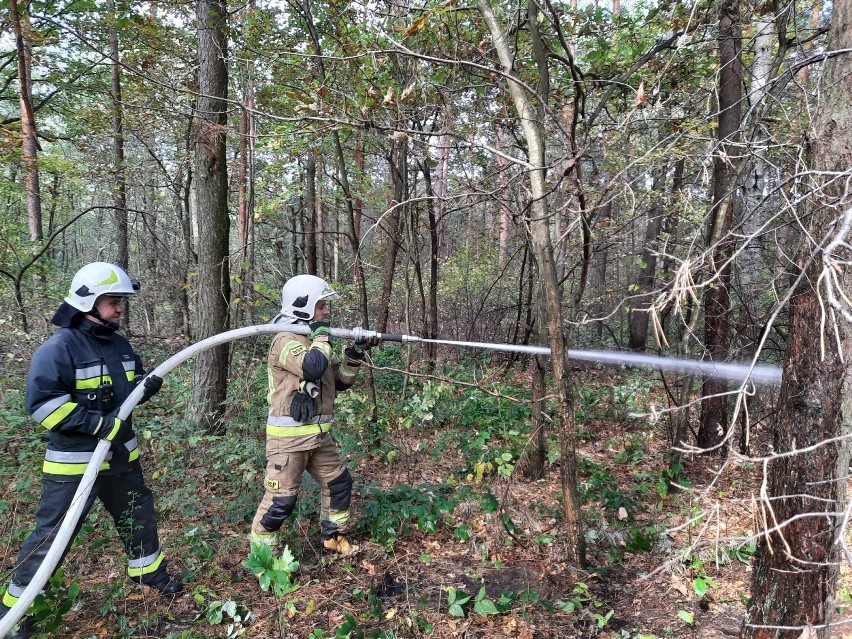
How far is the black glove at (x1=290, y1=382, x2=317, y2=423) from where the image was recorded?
13.4ft

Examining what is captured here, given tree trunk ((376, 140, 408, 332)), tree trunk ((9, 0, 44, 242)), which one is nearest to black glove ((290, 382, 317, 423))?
tree trunk ((376, 140, 408, 332))

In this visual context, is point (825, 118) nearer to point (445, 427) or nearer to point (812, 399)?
point (812, 399)

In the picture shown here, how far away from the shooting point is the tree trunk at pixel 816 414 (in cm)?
235

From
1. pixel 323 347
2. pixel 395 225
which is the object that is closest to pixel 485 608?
pixel 323 347

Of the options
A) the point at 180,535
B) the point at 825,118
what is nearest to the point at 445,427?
the point at 180,535

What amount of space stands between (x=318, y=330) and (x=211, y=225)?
9.55 feet

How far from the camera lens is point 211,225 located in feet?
19.9

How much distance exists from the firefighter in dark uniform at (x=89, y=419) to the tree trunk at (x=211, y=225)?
87.1 inches

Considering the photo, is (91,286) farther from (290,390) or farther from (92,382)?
(290,390)

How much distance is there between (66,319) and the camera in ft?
11.2

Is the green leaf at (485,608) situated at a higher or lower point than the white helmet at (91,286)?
lower

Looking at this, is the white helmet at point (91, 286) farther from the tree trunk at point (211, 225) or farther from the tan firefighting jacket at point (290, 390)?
the tree trunk at point (211, 225)

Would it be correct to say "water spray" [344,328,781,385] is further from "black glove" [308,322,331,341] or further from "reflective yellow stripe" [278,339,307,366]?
"reflective yellow stripe" [278,339,307,366]

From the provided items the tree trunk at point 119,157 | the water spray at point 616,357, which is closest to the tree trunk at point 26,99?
the tree trunk at point 119,157
